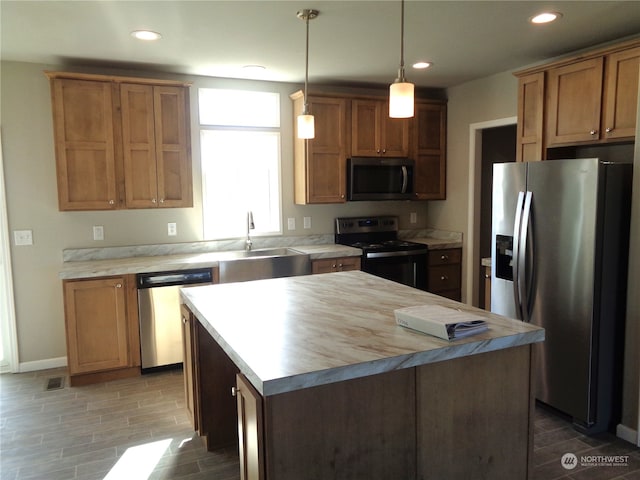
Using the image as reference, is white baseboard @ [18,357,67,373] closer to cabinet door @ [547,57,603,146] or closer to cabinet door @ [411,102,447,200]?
cabinet door @ [411,102,447,200]

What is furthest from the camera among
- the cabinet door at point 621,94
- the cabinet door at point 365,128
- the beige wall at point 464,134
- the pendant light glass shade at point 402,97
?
the cabinet door at point 365,128

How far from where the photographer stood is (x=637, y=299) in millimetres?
2732

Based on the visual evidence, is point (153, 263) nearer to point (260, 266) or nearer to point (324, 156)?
point (260, 266)

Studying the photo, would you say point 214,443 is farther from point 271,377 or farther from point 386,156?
point 386,156

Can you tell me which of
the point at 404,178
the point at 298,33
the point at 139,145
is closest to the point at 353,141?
the point at 404,178

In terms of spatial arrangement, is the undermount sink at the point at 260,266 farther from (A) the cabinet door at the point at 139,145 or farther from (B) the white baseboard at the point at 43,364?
(B) the white baseboard at the point at 43,364

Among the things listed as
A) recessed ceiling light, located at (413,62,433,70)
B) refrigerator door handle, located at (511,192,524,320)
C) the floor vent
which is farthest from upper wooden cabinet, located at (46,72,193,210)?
refrigerator door handle, located at (511,192,524,320)

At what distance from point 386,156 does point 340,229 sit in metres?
0.88

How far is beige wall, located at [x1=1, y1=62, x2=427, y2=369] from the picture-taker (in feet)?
12.5

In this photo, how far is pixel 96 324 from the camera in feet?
12.1

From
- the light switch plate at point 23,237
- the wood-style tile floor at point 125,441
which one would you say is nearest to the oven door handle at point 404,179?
the wood-style tile floor at point 125,441

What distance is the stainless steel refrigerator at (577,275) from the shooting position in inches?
110

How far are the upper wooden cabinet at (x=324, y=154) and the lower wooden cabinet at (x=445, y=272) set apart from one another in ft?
3.77

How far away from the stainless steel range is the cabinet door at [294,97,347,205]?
49 cm
